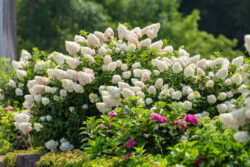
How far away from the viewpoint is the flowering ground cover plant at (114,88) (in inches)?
184

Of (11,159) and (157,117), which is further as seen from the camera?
(11,159)

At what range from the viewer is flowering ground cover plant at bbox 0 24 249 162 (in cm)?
466

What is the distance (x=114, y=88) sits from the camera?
15.6 feet

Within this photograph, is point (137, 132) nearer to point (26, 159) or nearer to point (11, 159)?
point (26, 159)

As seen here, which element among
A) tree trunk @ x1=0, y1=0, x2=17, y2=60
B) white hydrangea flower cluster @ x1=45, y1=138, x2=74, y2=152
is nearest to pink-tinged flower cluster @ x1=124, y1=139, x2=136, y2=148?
white hydrangea flower cluster @ x1=45, y1=138, x2=74, y2=152

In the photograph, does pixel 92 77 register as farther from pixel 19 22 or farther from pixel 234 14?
pixel 234 14

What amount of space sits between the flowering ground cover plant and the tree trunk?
11.2 ft

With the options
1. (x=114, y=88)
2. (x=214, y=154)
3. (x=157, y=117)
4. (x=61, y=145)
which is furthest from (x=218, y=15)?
(x=214, y=154)

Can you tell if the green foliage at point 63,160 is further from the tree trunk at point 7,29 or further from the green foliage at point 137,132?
the tree trunk at point 7,29

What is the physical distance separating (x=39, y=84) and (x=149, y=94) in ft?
5.50

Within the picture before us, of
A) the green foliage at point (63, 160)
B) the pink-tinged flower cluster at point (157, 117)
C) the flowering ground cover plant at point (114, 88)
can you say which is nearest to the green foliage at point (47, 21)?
the flowering ground cover plant at point (114, 88)

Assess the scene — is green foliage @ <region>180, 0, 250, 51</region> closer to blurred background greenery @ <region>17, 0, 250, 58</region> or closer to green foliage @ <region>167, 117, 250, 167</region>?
blurred background greenery @ <region>17, 0, 250, 58</region>

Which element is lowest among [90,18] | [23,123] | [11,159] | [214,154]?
[214,154]

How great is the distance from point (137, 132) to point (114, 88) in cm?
93
